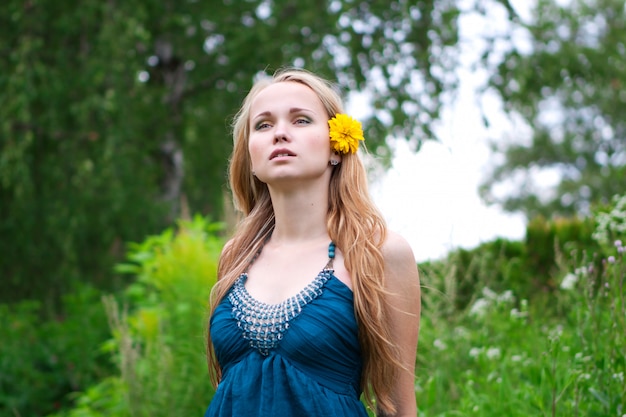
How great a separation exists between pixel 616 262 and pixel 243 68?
25.7 ft

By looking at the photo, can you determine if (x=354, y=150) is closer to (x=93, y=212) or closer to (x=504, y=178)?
(x=93, y=212)

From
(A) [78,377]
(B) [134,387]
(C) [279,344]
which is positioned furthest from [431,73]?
(C) [279,344]

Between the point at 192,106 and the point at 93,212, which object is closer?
the point at 93,212

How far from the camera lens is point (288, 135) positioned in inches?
86.6

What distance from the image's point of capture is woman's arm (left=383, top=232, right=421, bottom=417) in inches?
A: 84.6

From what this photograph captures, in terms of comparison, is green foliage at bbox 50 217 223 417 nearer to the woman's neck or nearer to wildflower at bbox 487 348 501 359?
wildflower at bbox 487 348 501 359

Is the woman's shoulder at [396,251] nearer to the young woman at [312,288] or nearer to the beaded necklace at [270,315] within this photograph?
the young woman at [312,288]

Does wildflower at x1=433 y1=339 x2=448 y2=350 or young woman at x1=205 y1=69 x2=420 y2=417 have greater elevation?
young woman at x1=205 y1=69 x2=420 y2=417

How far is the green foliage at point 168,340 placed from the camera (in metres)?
3.91

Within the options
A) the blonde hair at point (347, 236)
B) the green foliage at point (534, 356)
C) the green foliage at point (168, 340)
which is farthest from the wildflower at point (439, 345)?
the blonde hair at point (347, 236)

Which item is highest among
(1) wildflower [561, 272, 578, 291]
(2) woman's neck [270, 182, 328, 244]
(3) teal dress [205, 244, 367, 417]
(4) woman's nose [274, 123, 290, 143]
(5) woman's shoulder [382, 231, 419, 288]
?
(4) woman's nose [274, 123, 290, 143]

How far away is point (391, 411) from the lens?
217 centimetres

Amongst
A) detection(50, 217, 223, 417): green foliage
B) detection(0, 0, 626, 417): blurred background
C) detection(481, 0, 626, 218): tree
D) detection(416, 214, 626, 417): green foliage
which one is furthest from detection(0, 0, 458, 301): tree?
detection(481, 0, 626, 218): tree

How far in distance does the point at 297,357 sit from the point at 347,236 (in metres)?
0.39
